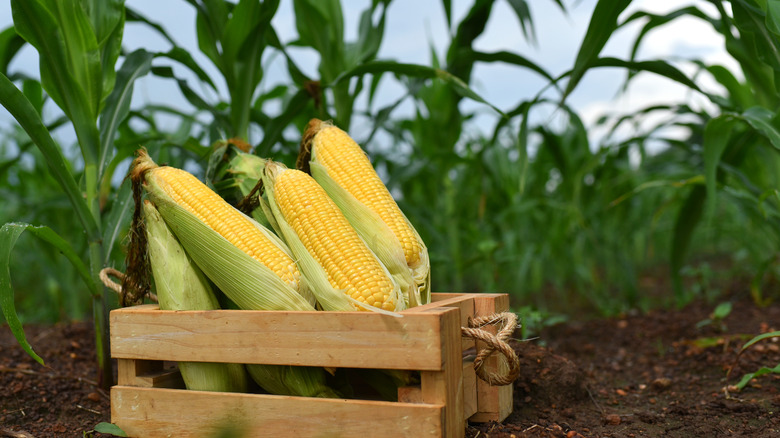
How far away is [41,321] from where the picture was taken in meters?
3.92

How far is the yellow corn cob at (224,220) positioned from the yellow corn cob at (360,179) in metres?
0.28

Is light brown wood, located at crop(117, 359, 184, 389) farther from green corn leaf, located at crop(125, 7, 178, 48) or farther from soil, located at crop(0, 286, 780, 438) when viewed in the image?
green corn leaf, located at crop(125, 7, 178, 48)

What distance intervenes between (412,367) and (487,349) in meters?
0.25

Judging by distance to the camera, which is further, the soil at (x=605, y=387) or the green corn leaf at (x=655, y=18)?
the green corn leaf at (x=655, y=18)

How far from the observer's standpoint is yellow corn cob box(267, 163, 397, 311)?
1.40 metres

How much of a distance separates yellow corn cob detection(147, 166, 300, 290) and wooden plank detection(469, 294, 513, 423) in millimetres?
507

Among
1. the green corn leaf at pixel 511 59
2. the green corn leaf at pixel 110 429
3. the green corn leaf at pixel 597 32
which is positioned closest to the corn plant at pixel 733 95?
the green corn leaf at pixel 597 32

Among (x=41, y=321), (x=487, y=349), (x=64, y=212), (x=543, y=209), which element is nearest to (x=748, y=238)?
(x=543, y=209)

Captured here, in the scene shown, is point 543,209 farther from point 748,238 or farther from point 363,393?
point 363,393

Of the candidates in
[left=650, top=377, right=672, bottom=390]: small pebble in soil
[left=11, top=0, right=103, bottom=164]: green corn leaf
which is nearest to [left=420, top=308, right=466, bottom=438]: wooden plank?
[left=650, top=377, right=672, bottom=390]: small pebble in soil

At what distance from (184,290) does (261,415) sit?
40 cm

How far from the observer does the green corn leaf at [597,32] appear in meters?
1.68

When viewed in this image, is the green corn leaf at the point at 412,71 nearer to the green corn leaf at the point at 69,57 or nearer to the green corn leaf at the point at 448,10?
the green corn leaf at the point at 448,10

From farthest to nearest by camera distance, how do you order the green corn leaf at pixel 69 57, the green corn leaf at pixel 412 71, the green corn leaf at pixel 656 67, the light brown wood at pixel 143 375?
the green corn leaf at pixel 412 71, the green corn leaf at pixel 656 67, the green corn leaf at pixel 69 57, the light brown wood at pixel 143 375
